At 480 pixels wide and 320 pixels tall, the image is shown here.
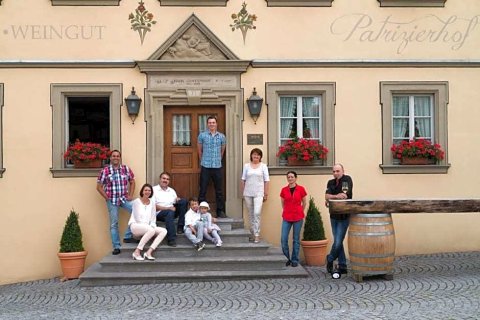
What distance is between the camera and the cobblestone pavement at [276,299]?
280 inches

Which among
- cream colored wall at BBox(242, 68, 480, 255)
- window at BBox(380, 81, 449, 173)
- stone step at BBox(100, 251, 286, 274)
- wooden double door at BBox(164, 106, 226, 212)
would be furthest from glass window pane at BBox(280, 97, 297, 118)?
stone step at BBox(100, 251, 286, 274)

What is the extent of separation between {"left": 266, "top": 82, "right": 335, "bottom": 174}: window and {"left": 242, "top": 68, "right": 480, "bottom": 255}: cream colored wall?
12cm

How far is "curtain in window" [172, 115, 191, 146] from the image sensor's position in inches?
430

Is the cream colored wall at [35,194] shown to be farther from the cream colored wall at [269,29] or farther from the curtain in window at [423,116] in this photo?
the curtain in window at [423,116]

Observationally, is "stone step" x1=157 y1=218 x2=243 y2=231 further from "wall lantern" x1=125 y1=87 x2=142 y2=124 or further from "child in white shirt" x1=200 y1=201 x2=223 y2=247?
"wall lantern" x1=125 y1=87 x2=142 y2=124

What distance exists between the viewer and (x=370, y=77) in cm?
1091

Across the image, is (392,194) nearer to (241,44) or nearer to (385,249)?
(385,249)

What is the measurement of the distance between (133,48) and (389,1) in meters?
4.82

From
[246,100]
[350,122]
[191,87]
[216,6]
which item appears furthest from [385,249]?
[216,6]

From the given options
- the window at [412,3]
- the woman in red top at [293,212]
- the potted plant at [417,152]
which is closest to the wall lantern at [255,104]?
the woman in red top at [293,212]

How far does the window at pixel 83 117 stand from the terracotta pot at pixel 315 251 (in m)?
3.82

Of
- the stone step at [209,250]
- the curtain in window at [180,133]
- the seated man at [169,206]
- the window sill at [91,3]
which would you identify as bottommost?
the stone step at [209,250]

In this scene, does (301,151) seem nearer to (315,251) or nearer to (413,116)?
(315,251)

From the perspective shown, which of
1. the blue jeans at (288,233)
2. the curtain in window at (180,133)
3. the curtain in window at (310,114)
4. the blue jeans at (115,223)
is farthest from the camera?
the curtain in window at (310,114)
